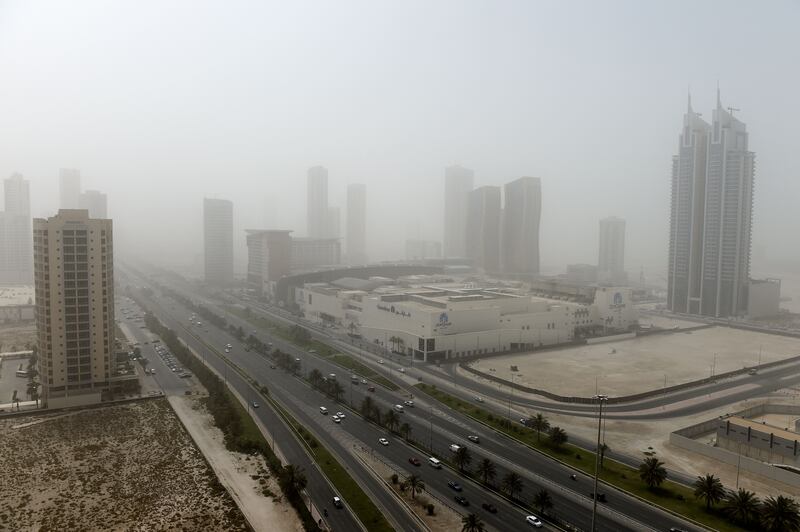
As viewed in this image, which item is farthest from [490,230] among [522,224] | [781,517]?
[781,517]

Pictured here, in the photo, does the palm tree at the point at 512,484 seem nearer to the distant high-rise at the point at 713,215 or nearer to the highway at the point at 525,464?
the highway at the point at 525,464

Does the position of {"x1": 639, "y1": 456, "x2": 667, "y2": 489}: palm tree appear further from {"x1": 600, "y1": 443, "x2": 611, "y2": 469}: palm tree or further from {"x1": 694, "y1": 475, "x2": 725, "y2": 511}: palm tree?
{"x1": 600, "y1": 443, "x2": 611, "y2": 469}: palm tree

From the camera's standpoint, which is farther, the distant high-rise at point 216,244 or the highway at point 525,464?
the distant high-rise at point 216,244

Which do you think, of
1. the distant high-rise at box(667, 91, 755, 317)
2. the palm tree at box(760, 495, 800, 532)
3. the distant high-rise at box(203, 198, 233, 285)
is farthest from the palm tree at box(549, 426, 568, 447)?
the distant high-rise at box(203, 198, 233, 285)

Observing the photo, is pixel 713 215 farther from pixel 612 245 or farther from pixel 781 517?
pixel 781 517

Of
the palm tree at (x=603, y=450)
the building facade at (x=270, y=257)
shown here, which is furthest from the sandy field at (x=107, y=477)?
the building facade at (x=270, y=257)
